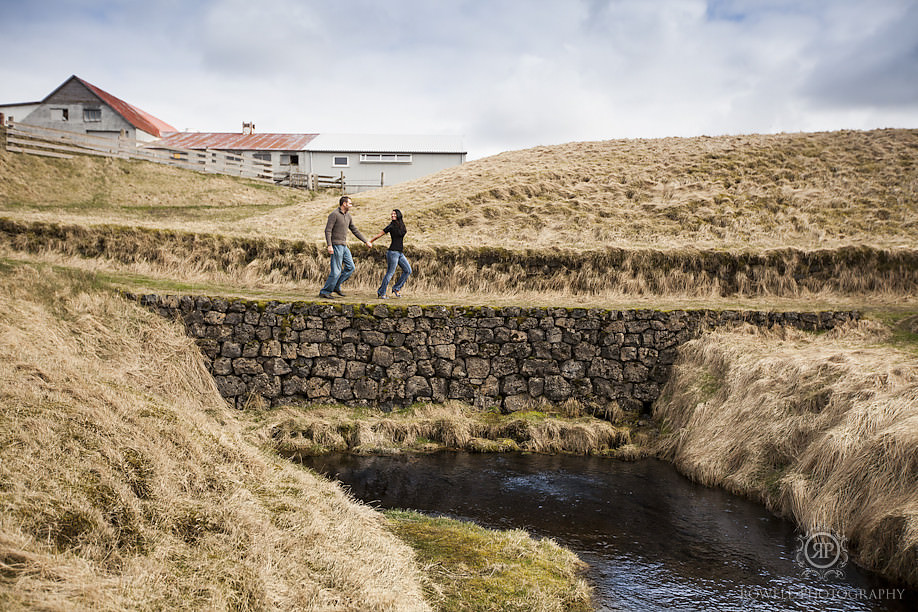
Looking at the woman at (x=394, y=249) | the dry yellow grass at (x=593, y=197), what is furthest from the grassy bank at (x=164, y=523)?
the dry yellow grass at (x=593, y=197)

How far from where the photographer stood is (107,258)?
16703mm

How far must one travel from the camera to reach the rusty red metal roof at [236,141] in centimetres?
4522

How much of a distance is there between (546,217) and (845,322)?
11730 millimetres

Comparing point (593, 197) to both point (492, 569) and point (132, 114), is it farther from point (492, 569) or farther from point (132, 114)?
point (132, 114)

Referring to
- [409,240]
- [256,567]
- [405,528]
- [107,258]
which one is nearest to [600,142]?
[409,240]

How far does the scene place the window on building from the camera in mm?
43594

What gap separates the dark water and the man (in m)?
4.80

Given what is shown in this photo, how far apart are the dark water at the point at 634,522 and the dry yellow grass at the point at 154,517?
2275mm

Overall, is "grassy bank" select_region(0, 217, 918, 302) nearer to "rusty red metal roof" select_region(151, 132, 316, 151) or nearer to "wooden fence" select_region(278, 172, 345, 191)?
"wooden fence" select_region(278, 172, 345, 191)

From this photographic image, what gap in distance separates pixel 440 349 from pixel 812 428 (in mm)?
6929

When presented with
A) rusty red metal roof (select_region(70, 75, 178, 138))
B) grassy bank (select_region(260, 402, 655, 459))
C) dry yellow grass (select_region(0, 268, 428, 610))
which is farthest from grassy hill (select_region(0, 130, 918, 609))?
rusty red metal roof (select_region(70, 75, 178, 138))

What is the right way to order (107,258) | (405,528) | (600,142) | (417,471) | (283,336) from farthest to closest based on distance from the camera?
(600,142)
(107,258)
(283,336)
(417,471)
(405,528)

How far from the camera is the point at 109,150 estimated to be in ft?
110

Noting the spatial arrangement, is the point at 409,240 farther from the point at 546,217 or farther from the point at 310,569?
the point at 310,569
